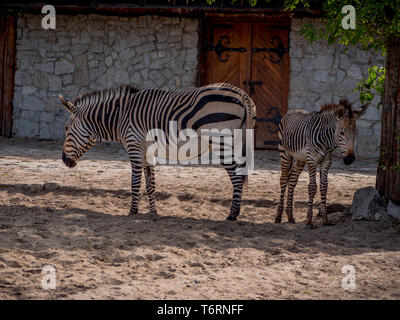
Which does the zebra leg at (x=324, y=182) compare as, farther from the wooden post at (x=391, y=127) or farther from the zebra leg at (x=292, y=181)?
the wooden post at (x=391, y=127)

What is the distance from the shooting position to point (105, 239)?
17.9 ft

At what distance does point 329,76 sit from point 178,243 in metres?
8.05

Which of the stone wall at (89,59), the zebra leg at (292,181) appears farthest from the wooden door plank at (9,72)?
the zebra leg at (292,181)

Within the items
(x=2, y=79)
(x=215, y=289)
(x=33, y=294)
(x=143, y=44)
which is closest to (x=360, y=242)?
(x=215, y=289)

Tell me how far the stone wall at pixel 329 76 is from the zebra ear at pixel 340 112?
6.26 m

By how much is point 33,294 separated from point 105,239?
1.62 meters

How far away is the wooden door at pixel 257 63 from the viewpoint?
12.9m

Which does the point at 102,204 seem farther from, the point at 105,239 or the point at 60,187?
the point at 105,239

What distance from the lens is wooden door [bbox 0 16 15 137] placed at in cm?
1314

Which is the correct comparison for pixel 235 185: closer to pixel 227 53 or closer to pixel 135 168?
pixel 135 168

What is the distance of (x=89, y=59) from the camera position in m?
13.0

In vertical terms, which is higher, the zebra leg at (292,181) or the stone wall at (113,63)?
the stone wall at (113,63)

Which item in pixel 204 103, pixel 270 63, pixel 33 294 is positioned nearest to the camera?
pixel 33 294
